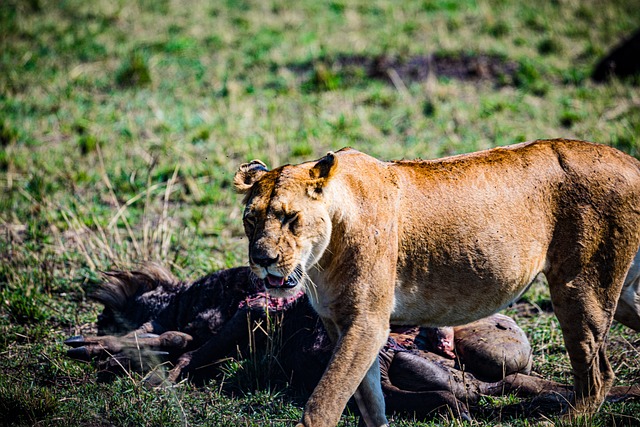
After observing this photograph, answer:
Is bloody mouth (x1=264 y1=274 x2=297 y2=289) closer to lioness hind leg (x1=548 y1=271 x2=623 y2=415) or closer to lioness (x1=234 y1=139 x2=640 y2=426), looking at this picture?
lioness (x1=234 y1=139 x2=640 y2=426)

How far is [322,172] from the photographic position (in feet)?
13.4

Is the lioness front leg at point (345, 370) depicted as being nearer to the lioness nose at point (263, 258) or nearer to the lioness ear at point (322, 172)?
the lioness nose at point (263, 258)

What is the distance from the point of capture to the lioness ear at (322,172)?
13.3 feet

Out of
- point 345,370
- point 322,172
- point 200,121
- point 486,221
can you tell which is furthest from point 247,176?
point 200,121

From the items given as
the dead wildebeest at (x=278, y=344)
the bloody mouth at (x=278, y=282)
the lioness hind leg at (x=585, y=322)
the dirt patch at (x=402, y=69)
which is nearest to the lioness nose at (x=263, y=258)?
the bloody mouth at (x=278, y=282)

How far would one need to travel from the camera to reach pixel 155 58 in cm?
1247

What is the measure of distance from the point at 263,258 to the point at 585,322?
2.04 meters

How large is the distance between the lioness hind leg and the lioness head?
61.4 inches

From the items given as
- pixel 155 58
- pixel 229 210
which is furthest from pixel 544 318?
pixel 155 58

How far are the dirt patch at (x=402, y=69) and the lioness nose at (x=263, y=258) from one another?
7.62 meters

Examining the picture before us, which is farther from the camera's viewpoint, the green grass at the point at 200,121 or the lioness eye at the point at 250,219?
the green grass at the point at 200,121

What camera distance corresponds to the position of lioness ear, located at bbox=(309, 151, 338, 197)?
4.04 meters

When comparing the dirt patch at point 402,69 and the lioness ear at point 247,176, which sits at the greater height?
the lioness ear at point 247,176

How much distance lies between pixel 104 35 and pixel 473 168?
1052cm
